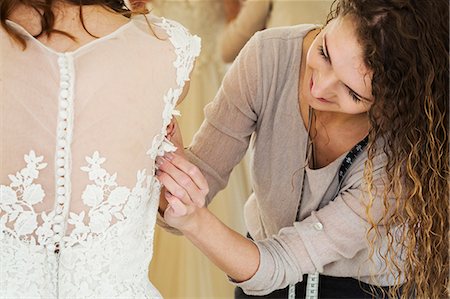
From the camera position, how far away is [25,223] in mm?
1212

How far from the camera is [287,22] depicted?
7.25ft

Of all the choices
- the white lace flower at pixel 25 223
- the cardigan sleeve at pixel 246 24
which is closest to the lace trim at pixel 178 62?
the white lace flower at pixel 25 223

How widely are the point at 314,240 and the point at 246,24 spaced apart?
0.95 m

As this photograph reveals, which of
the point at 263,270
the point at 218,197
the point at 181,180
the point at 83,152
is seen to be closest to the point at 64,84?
the point at 83,152

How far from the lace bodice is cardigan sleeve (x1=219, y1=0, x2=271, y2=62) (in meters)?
1.09

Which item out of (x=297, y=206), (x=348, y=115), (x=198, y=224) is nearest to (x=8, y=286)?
(x=198, y=224)

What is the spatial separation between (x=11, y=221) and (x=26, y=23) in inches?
12.4

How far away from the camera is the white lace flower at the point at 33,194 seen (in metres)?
1.19

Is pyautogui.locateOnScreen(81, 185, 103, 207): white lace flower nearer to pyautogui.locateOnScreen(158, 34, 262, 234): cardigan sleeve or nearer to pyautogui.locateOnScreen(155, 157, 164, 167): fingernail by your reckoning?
pyautogui.locateOnScreen(155, 157, 164, 167): fingernail

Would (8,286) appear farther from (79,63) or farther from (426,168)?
(426,168)

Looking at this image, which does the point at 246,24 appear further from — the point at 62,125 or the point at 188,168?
the point at 62,125

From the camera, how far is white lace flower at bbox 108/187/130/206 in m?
1.22

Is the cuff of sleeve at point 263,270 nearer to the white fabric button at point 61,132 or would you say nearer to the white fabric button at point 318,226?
the white fabric button at point 318,226

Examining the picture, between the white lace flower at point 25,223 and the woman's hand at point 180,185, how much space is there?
0.26 meters
